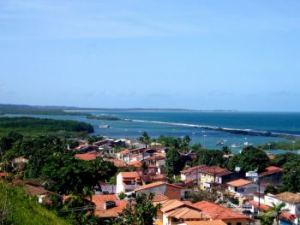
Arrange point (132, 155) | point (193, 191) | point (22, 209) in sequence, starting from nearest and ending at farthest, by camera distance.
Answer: point (22, 209) → point (193, 191) → point (132, 155)

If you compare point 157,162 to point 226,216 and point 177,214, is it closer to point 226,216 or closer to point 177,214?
point 177,214

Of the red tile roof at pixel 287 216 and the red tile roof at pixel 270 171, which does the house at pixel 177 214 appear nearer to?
the red tile roof at pixel 287 216

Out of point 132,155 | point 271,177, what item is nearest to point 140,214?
point 271,177

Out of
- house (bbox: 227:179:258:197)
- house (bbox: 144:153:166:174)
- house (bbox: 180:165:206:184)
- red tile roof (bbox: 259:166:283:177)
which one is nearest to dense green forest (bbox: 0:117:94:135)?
house (bbox: 144:153:166:174)

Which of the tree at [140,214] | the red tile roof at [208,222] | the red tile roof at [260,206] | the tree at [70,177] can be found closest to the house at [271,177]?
the red tile roof at [260,206]

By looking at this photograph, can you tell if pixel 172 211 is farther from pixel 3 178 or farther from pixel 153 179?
pixel 3 178

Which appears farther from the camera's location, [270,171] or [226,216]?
[270,171]
